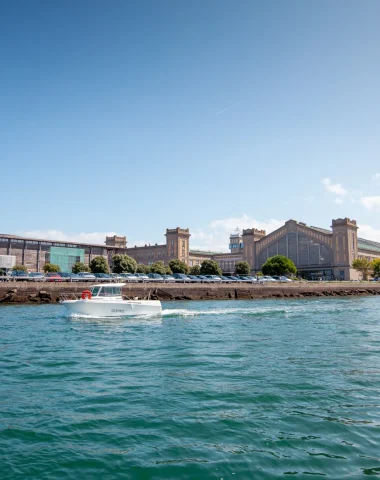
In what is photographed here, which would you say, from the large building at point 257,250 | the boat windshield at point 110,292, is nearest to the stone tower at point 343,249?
the large building at point 257,250

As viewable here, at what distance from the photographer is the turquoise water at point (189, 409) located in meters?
7.84

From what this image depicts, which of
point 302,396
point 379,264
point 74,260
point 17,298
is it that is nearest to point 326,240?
point 379,264

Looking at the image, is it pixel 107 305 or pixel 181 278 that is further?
pixel 181 278

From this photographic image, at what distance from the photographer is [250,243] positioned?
16012cm

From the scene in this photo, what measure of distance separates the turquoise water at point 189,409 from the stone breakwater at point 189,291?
975 inches

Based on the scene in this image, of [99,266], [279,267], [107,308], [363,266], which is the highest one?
[363,266]

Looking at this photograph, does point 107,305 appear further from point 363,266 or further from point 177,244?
point 177,244

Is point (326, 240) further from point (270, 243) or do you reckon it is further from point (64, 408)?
point (64, 408)

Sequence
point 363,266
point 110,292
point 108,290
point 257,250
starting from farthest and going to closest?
point 257,250 → point 363,266 → point 108,290 → point 110,292

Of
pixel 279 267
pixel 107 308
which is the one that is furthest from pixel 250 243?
pixel 107 308

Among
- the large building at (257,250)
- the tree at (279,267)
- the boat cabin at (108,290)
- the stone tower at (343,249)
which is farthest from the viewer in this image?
the stone tower at (343,249)

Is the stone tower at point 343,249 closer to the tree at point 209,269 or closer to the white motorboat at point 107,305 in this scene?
the tree at point 209,269

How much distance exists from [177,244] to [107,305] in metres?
128

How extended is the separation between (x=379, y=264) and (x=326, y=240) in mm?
17182
